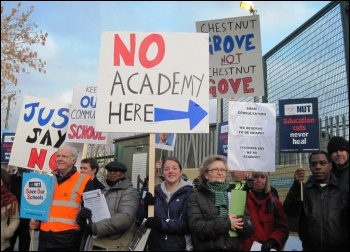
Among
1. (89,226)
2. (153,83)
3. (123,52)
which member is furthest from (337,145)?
(89,226)

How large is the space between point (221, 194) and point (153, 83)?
1.32 meters

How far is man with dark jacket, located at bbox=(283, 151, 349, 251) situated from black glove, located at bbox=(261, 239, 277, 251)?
283 millimetres

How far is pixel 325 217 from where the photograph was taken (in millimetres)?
3988

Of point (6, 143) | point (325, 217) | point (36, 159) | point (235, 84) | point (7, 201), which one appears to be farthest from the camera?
point (6, 143)

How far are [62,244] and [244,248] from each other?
6.07 ft

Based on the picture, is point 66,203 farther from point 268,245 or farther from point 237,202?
point 268,245

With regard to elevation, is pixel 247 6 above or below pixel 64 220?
above

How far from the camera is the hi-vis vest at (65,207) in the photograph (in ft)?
14.8

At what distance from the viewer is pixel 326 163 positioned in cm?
425

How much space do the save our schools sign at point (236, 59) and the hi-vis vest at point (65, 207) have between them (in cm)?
309

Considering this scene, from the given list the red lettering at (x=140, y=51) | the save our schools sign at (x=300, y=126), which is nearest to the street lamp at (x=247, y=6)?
the save our schools sign at (x=300, y=126)

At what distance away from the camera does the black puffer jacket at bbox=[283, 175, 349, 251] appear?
3.91 m

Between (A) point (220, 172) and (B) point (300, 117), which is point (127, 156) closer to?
(B) point (300, 117)

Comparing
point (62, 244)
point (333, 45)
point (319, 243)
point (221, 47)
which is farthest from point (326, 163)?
point (221, 47)
